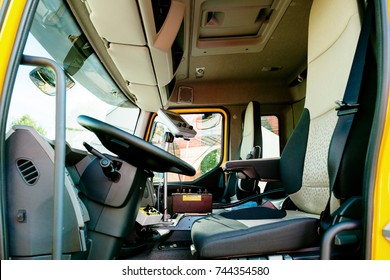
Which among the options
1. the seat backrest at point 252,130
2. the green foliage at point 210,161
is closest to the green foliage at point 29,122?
the seat backrest at point 252,130

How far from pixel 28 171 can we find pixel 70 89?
849 mm

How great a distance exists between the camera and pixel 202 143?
3160 millimetres

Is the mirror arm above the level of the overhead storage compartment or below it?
below

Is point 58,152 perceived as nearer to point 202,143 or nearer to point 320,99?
point 320,99

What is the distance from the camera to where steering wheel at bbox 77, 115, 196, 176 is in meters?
0.95

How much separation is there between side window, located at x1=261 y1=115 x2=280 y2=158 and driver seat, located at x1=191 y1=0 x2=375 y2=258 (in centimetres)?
187

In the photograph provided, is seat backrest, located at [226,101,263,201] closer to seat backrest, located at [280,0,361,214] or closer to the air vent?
seat backrest, located at [280,0,361,214]

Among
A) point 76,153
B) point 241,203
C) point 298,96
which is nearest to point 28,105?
point 76,153

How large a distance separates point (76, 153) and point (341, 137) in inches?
36.1

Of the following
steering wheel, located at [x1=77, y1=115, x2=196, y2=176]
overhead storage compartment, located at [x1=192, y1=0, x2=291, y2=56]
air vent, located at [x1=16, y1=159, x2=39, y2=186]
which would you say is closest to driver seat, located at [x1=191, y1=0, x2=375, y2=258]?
steering wheel, located at [x1=77, y1=115, x2=196, y2=176]

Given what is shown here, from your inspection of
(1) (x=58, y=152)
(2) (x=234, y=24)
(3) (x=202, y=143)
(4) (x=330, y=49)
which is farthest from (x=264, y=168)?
(3) (x=202, y=143)

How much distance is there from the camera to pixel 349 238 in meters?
0.70

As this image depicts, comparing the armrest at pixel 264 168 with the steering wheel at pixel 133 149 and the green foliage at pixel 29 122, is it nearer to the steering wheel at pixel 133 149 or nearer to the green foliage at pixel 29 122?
the steering wheel at pixel 133 149

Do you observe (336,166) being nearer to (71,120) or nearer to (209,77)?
(71,120)
